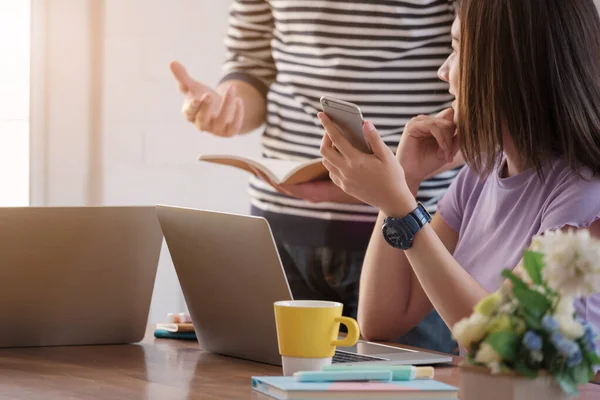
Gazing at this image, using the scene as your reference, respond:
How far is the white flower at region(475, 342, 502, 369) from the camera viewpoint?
71 cm

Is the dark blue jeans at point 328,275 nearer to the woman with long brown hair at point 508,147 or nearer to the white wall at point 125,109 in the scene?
the woman with long brown hair at point 508,147

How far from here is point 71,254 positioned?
1267 mm

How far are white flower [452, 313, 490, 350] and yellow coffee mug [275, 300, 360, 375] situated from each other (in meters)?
0.29

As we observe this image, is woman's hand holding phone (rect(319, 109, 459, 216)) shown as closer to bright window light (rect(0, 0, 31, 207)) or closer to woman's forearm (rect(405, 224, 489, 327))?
woman's forearm (rect(405, 224, 489, 327))

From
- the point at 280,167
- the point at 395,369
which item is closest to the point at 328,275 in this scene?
the point at 280,167

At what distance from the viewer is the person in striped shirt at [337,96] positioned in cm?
186

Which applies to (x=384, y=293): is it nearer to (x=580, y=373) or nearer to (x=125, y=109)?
(x=580, y=373)

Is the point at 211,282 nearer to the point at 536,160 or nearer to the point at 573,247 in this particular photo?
the point at 536,160

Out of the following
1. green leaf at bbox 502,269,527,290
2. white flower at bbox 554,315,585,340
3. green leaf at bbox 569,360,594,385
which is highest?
green leaf at bbox 502,269,527,290

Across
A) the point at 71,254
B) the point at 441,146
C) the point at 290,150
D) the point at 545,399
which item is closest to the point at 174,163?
the point at 290,150

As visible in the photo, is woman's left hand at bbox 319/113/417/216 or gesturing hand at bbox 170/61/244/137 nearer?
woman's left hand at bbox 319/113/417/216

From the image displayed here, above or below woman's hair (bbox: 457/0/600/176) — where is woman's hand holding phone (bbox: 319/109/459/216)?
below

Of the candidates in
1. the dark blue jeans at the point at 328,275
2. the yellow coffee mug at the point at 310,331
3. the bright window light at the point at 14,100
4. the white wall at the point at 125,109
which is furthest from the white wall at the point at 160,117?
the yellow coffee mug at the point at 310,331

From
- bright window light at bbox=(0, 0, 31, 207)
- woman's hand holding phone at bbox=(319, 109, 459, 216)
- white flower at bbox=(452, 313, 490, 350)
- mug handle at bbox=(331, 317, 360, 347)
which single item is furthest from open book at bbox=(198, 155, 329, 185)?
bright window light at bbox=(0, 0, 31, 207)
